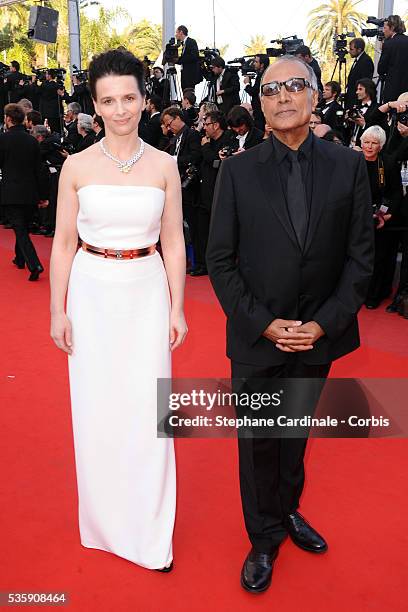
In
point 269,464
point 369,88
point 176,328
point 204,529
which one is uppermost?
point 369,88

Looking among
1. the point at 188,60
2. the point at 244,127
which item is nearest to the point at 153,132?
the point at 244,127

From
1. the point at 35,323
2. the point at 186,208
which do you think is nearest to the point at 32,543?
the point at 35,323

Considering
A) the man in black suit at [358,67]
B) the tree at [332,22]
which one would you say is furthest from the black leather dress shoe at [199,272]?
the tree at [332,22]

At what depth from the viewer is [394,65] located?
7.93m

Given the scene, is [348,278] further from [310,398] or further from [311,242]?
[310,398]

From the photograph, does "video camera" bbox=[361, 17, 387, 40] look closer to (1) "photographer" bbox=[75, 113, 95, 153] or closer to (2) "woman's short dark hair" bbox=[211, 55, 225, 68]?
(2) "woman's short dark hair" bbox=[211, 55, 225, 68]

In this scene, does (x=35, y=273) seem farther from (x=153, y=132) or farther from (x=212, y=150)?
(x=153, y=132)

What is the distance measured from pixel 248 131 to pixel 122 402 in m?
4.88

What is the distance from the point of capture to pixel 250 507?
235 centimetres

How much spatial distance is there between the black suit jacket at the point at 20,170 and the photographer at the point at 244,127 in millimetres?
2250

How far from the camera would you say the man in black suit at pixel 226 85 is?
9852 mm

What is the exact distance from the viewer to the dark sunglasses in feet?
6.63

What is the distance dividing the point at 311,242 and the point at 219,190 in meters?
0.36

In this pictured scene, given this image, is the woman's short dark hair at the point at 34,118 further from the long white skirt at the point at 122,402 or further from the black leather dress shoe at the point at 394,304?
the long white skirt at the point at 122,402
